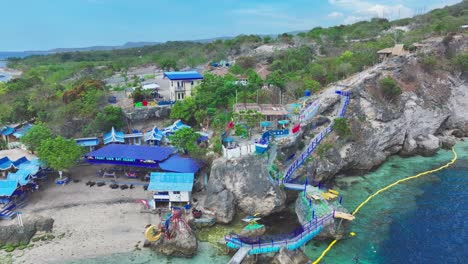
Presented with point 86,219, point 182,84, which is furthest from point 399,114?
point 86,219

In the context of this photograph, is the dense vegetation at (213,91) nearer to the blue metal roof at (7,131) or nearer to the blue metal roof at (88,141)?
the blue metal roof at (88,141)

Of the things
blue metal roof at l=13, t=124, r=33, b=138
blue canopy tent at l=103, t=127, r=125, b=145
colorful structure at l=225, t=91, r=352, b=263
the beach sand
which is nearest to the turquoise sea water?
colorful structure at l=225, t=91, r=352, b=263

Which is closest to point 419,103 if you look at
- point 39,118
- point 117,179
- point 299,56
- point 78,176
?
point 299,56

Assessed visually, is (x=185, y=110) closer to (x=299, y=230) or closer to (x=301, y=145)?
(x=301, y=145)

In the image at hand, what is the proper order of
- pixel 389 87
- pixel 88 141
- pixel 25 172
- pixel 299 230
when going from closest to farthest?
pixel 299 230 < pixel 25 172 < pixel 88 141 < pixel 389 87

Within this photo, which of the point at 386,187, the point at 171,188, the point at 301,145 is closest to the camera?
the point at 171,188

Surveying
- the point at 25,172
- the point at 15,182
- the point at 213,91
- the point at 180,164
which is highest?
the point at 213,91

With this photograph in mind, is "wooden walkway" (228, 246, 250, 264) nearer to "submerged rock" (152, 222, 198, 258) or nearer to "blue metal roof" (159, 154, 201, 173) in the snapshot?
"submerged rock" (152, 222, 198, 258)
